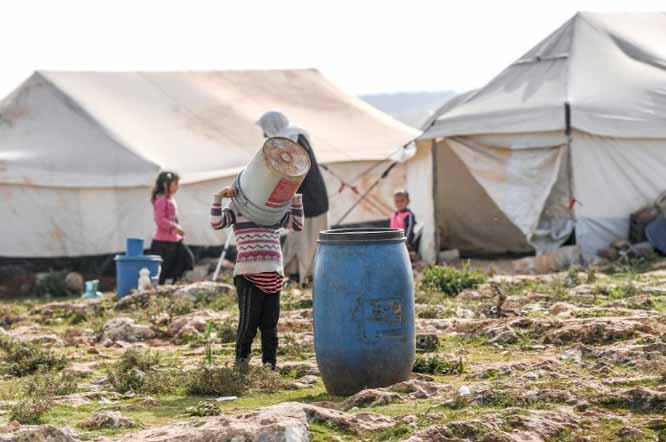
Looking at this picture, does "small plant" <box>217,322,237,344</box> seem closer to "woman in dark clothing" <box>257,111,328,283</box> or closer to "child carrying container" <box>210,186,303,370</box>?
"child carrying container" <box>210,186,303,370</box>

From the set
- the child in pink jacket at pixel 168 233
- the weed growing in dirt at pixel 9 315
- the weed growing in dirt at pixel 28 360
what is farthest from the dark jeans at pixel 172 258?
the weed growing in dirt at pixel 28 360

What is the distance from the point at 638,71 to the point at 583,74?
3.07 feet

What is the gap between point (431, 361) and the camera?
700 centimetres

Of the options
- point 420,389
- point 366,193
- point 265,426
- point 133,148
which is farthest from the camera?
point 366,193

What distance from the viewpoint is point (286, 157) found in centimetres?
695

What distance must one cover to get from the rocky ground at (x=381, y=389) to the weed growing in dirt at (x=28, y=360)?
0.04ft

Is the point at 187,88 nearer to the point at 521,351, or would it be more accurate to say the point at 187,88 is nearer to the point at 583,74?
the point at 583,74

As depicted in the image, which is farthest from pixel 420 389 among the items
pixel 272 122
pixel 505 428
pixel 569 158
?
pixel 569 158

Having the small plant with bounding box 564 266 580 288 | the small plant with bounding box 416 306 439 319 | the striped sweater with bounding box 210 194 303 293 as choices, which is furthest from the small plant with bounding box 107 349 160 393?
the small plant with bounding box 564 266 580 288

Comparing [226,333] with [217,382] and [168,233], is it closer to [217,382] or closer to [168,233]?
[217,382]

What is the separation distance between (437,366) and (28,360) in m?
2.91

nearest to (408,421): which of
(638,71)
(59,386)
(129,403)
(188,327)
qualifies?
(129,403)

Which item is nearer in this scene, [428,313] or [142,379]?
[142,379]

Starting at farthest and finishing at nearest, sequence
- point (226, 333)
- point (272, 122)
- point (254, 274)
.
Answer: point (272, 122), point (226, 333), point (254, 274)
